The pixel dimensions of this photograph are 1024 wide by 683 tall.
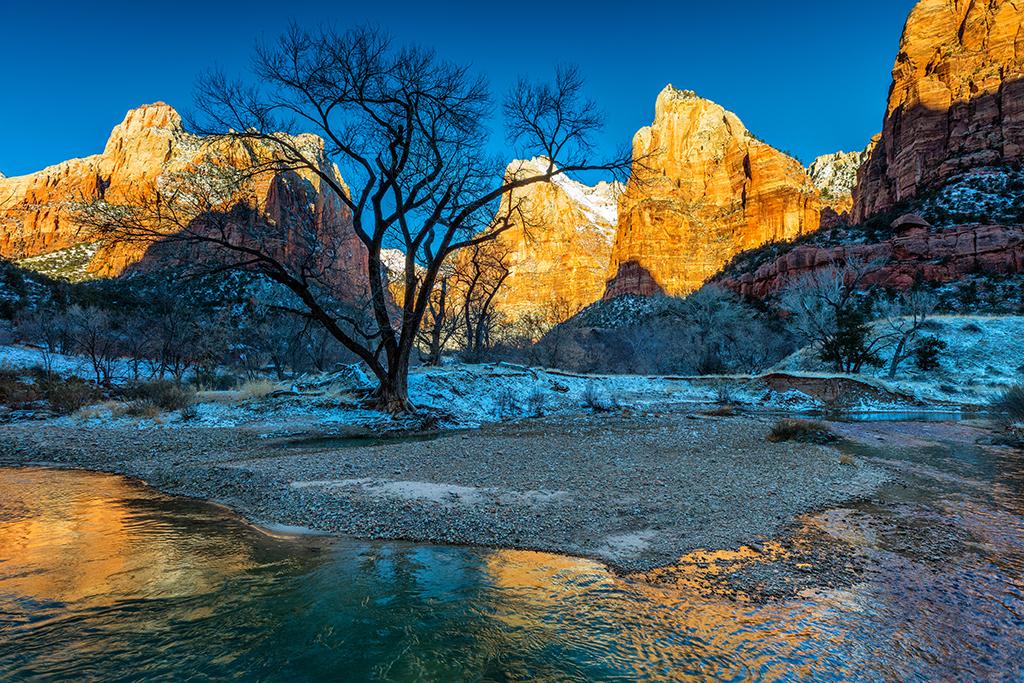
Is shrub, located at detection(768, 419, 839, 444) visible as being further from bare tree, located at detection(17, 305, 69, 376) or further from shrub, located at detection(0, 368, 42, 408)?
bare tree, located at detection(17, 305, 69, 376)

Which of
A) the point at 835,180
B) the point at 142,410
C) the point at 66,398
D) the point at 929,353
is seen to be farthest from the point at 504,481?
the point at 835,180

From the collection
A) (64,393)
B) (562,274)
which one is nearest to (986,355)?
(64,393)

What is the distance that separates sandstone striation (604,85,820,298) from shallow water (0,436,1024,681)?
99.7m

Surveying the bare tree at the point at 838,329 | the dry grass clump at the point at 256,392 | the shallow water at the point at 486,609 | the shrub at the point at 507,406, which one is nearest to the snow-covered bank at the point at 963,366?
the bare tree at the point at 838,329

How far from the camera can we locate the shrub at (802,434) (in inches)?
467

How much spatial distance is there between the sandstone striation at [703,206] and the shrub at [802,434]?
90.7m

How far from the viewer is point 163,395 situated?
16.7 metres

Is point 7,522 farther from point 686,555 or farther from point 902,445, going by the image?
point 902,445

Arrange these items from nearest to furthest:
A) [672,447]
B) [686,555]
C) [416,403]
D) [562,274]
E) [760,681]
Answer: [760,681] < [686,555] < [672,447] < [416,403] < [562,274]

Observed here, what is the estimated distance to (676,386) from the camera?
30.4 meters

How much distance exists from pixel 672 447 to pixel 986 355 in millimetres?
31756

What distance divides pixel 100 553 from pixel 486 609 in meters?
3.66

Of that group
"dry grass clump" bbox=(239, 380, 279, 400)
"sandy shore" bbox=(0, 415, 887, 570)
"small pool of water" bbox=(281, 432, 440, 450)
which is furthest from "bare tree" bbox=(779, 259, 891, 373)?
"dry grass clump" bbox=(239, 380, 279, 400)

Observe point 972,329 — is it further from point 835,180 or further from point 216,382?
point 835,180
